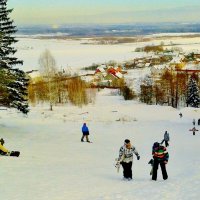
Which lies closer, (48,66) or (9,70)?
(9,70)

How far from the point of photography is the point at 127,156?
13.7m

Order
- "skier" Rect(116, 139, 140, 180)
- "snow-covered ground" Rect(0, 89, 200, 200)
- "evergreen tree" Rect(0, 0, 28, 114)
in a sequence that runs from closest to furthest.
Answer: "snow-covered ground" Rect(0, 89, 200, 200), "skier" Rect(116, 139, 140, 180), "evergreen tree" Rect(0, 0, 28, 114)

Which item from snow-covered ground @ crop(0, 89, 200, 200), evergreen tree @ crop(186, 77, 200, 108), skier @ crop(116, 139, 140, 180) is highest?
skier @ crop(116, 139, 140, 180)

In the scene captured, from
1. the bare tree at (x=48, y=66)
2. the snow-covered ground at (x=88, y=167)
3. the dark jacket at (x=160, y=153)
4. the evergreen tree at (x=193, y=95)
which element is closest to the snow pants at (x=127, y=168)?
the snow-covered ground at (x=88, y=167)

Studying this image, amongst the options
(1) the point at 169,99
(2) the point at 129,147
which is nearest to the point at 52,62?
(1) the point at 169,99

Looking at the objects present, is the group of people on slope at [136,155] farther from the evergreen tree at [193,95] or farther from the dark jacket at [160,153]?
the evergreen tree at [193,95]

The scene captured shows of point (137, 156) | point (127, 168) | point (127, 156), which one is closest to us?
point (137, 156)

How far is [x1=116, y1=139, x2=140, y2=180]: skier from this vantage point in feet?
44.5

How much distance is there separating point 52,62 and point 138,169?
44.9 meters

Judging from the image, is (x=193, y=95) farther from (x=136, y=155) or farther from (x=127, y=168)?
(x=136, y=155)

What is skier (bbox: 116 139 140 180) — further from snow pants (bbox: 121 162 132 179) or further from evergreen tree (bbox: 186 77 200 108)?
evergreen tree (bbox: 186 77 200 108)

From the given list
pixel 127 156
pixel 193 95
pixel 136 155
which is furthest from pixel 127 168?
pixel 193 95

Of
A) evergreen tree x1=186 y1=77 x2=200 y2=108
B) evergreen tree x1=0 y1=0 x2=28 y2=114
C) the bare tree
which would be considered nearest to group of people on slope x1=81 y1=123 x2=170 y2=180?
evergreen tree x1=0 y1=0 x2=28 y2=114

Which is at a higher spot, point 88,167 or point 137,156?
point 137,156
